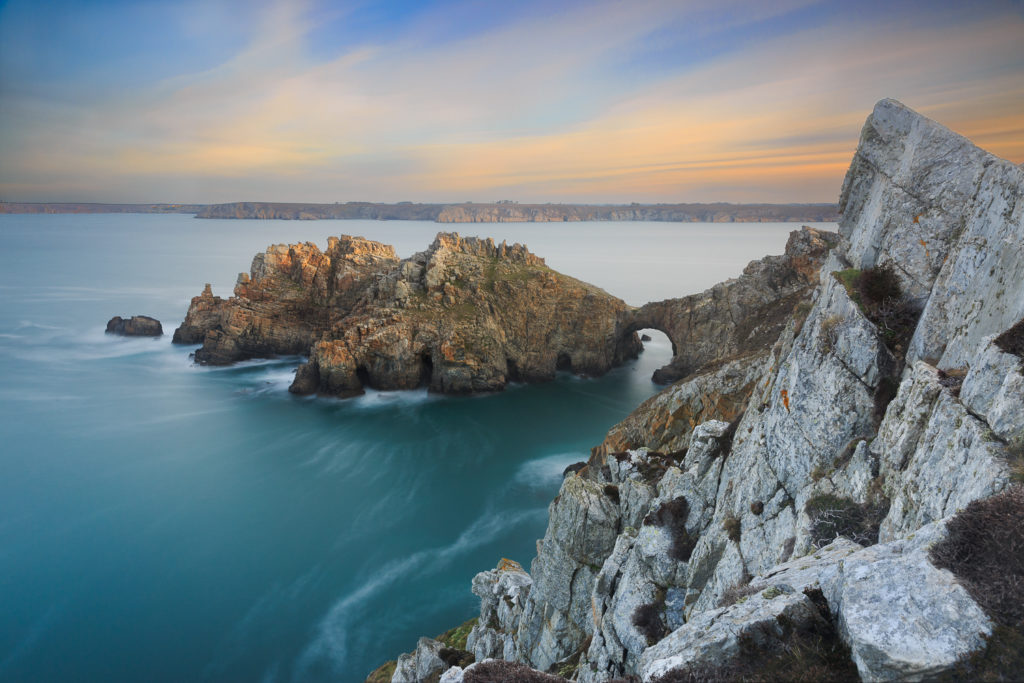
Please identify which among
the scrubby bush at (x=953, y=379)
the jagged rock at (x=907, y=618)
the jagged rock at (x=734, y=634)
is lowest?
the jagged rock at (x=734, y=634)

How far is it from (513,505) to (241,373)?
47856mm

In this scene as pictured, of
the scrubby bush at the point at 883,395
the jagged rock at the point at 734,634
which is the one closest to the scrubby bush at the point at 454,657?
the jagged rock at the point at 734,634

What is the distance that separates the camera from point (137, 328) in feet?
283

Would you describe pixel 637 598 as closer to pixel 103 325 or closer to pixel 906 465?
pixel 906 465

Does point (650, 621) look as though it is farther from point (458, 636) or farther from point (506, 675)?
point (458, 636)

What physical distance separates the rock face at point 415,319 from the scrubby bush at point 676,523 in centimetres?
4652

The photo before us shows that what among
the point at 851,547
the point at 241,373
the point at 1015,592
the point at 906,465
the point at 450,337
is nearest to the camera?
the point at 1015,592

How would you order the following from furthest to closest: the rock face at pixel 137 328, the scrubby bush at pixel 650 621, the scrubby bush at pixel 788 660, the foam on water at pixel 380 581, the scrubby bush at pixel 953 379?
the rock face at pixel 137 328, the foam on water at pixel 380 581, the scrubby bush at pixel 650 621, the scrubby bush at pixel 953 379, the scrubby bush at pixel 788 660

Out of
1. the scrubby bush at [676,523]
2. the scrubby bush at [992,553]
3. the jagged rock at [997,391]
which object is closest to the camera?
the scrubby bush at [992,553]

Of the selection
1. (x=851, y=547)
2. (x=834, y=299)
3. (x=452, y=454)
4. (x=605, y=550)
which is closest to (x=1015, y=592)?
(x=851, y=547)

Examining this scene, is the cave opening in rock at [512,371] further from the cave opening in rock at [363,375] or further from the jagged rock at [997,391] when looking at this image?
the jagged rock at [997,391]

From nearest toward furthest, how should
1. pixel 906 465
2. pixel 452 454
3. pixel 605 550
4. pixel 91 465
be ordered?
pixel 906 465 < pixel 605 550 < pixel 91 465 < pixel 452 454

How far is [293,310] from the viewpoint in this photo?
74.1 meters

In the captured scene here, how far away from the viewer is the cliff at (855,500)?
600 cm
